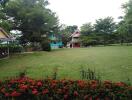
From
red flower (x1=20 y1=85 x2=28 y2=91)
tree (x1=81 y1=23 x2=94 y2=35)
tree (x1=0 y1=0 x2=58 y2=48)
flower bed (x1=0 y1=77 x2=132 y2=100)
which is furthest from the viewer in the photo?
Result: tree (x1=81 y1=23 x2=94 y2=35)

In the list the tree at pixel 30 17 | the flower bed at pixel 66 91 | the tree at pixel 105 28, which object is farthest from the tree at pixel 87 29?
the flower bed at pixel 66 91

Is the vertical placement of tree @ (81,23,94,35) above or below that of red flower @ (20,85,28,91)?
above

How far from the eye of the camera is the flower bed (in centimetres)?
585

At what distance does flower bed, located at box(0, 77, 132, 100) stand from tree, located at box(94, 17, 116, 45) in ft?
208

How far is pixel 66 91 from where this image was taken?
6.11 meters

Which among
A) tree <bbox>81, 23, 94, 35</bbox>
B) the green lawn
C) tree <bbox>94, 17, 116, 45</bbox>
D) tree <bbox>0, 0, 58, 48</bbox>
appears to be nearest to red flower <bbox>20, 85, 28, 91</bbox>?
the green lawn

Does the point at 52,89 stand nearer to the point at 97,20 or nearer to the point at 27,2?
the point at 27,2

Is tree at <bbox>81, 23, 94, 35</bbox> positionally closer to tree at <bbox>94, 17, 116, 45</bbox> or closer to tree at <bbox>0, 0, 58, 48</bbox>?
tree at <bbox>94, 17, 116, 45</bbox>

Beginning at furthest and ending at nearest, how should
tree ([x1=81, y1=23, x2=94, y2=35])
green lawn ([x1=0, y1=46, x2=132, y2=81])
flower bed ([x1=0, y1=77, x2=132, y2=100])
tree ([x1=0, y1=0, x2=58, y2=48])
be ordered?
tree ([x1=81, y1=23, x2=94, y2=35]) → tree ([x1=0, y1=0, x2=58, y2=48]) → green lawn ([x1=0, y1=46, x2=132, y2=81]) → flower bed ([x1=0, y1=77, x2=132, y2=100])

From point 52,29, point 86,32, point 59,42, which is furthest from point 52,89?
point 59,42

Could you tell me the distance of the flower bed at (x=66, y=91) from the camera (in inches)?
230

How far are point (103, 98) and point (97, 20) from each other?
68.2 meters

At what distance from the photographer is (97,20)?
7275 centimetres

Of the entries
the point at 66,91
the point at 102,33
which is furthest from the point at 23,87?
the point at 102,33
